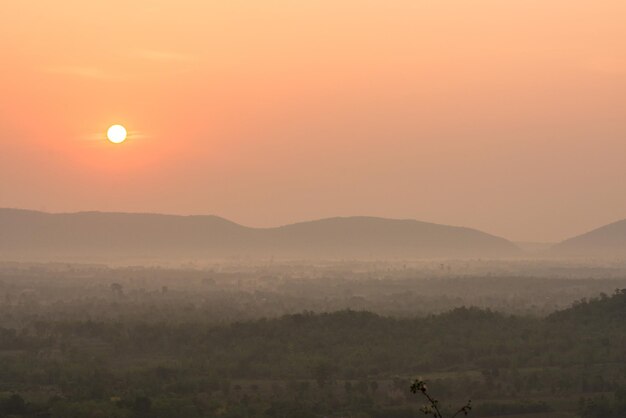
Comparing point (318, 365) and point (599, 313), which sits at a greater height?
point (599, 313)

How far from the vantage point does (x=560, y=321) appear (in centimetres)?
12231

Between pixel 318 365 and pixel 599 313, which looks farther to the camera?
pixel 599 313

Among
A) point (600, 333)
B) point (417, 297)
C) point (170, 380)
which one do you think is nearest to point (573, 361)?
point (600, 333)

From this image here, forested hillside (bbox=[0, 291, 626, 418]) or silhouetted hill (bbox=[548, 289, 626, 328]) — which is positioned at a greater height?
silhouetted hill (bbox=[548, 289, 626, 328])

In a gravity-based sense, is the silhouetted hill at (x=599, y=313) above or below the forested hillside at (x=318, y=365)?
above

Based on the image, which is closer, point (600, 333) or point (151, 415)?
point (151, 415)

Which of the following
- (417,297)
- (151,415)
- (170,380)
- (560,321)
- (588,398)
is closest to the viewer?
(151,415)

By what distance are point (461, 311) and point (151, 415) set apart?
5569 cm

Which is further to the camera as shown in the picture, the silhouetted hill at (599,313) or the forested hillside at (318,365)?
the silhouetted hill at (599,313)

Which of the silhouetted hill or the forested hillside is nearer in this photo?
the forested hillside

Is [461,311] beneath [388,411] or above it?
above

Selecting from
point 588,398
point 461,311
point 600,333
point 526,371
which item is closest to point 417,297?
point 461,311

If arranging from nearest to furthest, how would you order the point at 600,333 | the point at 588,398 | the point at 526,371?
the point at 588,398
the point at 526,371
the point at 600,333

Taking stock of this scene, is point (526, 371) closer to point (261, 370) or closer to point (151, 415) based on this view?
point (261, 370)
